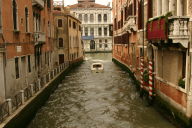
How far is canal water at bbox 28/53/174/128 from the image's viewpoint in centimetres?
1107

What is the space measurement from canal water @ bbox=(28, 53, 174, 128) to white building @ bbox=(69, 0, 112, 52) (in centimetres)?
5113

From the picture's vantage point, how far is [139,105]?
13680mm

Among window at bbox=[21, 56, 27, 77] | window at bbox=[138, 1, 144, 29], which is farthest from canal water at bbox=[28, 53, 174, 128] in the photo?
window at bbox=[138, 1, 144, 29]

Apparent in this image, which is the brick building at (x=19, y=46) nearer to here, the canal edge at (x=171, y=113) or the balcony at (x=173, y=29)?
the balcony at (x=173, y=29)

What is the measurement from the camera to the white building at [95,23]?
69438mm

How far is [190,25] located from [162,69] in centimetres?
379

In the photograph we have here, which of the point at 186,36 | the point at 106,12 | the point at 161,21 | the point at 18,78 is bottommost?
the point at 18,78

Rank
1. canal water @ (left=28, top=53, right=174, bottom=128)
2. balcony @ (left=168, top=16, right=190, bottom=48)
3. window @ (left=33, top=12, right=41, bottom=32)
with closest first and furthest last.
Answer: balcony @ (left=168, top=16, right=190, bottom=48) < canal water @ (left=28, top=53, right=174, bottom=128) < window @ (left=33, top=12, right=41, bottom=32)

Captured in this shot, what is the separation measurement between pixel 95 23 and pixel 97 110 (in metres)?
58.7

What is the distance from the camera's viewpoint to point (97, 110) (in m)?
13.2

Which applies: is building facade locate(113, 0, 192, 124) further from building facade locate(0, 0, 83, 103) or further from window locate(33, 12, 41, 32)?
window locate(33, 12, 41, 32)

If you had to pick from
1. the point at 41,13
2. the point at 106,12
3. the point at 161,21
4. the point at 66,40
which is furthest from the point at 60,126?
the point at 106,12

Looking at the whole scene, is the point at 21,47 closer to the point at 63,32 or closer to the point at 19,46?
the point at 19,46

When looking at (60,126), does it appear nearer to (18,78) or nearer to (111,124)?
(111,124)
